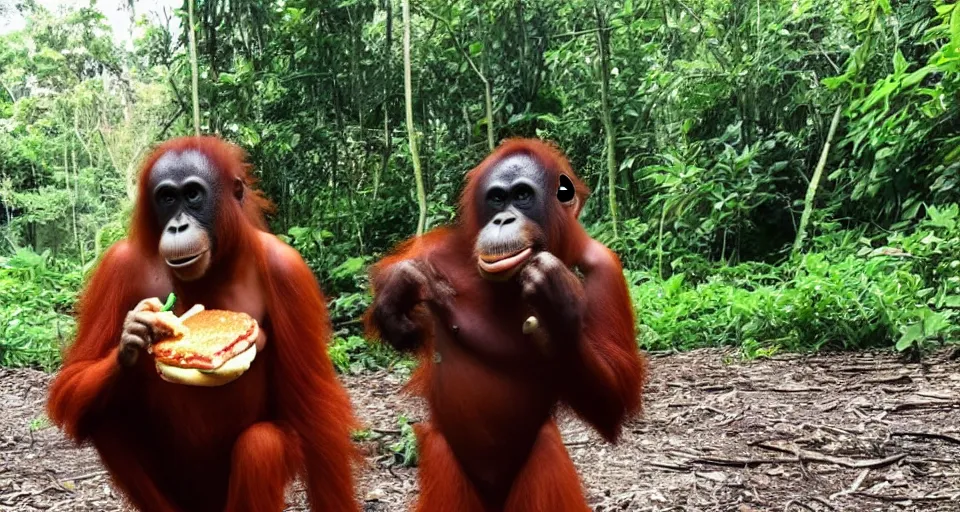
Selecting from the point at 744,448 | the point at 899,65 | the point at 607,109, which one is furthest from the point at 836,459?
the point at 607,109

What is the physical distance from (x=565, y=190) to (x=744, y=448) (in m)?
2.11

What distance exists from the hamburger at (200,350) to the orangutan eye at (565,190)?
1.18 metres

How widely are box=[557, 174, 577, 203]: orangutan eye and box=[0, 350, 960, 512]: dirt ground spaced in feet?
2.86

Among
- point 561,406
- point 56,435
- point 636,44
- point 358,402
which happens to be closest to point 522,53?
point 636,44

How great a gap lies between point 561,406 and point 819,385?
2958 mm

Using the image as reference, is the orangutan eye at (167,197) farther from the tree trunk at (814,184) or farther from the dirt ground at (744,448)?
the tree trunk at (814,184)

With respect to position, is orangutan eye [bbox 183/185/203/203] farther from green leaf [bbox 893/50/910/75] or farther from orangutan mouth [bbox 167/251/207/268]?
green leaf [bbox 893/50/910/75]

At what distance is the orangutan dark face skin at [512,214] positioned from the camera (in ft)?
8.20

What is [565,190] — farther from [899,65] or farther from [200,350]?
[899,65]

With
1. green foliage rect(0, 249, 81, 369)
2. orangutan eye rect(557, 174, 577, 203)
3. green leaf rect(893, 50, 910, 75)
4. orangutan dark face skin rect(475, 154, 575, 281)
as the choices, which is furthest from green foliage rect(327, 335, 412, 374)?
green leaf rect(893, 50, 910, 75)

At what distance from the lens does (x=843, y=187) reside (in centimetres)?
891

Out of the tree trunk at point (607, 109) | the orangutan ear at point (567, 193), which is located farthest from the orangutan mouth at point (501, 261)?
the tree trunk at point (607, 109)

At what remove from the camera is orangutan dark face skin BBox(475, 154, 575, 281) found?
2.50m

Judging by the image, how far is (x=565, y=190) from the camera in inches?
112
